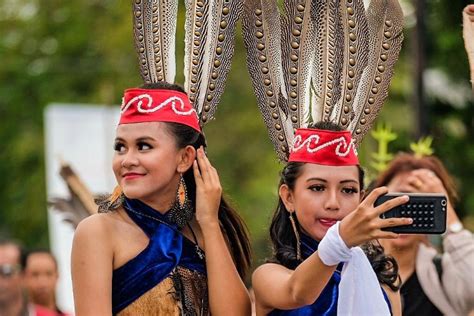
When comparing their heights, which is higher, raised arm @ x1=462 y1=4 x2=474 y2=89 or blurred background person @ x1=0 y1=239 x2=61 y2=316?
raised arm @ x1=462 y1=4 x2=474 y2=89

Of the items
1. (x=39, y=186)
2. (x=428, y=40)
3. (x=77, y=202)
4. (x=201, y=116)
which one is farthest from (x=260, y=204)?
(x=201, y=116)

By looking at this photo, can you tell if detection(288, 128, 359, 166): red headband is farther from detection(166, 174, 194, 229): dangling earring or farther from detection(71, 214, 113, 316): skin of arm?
detection(71, 214, 113, 316): skin of arm

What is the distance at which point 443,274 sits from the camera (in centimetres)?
758

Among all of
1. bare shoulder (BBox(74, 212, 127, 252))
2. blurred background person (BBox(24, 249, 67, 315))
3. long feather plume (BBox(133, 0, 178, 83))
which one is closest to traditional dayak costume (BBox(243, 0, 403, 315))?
long feather plume (BBox(133, 0, 178, 83))

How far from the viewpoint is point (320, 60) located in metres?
6.46

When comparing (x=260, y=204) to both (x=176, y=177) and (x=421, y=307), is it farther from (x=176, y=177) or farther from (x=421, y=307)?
(x=176, y=177)

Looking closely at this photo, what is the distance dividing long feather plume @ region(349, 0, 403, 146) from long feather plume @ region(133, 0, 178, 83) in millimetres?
884

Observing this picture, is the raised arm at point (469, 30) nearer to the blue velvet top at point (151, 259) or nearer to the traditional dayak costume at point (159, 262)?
the traditional dayak costume at point (159, 262)

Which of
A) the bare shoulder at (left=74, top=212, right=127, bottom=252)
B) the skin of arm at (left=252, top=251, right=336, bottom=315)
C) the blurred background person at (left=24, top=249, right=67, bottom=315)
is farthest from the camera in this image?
the blurred background person at (left=24, top=249, right=67, bottom=315)

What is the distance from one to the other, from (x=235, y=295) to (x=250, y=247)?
1.32ft

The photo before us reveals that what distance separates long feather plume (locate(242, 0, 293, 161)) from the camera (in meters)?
6.38

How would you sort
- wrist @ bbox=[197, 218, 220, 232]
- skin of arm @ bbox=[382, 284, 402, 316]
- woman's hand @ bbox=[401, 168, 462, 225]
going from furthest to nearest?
woman's hand @ bbox=[401, 168, 462, 225] → skin of arm @ bbox=[382, 284, 402, 316] → wrist @ bbox=[197, 218, 220, 232]

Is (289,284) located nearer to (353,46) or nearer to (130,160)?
(130,160)

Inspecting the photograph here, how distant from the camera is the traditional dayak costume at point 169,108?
19.2 ft
